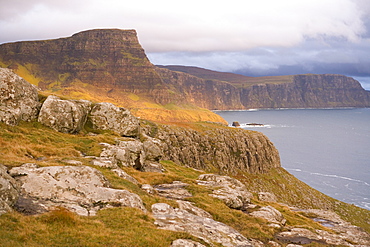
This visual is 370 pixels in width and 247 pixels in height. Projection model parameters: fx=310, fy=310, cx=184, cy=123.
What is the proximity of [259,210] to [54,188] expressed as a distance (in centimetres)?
2535

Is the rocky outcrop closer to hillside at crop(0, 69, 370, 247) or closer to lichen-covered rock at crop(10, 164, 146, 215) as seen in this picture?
hillside at crop(0, 69, 370, 247)

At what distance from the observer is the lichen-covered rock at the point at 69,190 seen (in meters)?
21.3

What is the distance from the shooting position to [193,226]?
2286cm

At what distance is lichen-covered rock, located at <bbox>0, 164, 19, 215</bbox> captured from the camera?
17.9 m

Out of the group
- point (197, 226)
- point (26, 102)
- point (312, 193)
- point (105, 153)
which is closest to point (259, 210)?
point (197, 226)

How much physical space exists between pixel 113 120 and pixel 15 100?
17.1m

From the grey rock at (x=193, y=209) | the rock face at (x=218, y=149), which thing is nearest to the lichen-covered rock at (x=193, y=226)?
the grey rock at (x=193, y=209)

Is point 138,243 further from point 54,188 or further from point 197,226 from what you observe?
point 54,188

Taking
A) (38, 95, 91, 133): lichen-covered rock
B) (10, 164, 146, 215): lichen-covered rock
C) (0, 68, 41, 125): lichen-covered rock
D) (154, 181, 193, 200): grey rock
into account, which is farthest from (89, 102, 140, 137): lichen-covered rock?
(10, 164, 146, 215): lichen-covered rock

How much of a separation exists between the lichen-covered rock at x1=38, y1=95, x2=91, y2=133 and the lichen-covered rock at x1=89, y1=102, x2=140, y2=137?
422 centimetres

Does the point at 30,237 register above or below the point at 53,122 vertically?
below

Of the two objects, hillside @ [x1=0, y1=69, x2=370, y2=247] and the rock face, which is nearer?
hillside @ [x1=0, y1=69, x2=370, y2=247]

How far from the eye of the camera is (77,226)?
18.1 m

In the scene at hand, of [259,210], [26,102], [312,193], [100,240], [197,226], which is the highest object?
[26,102]
